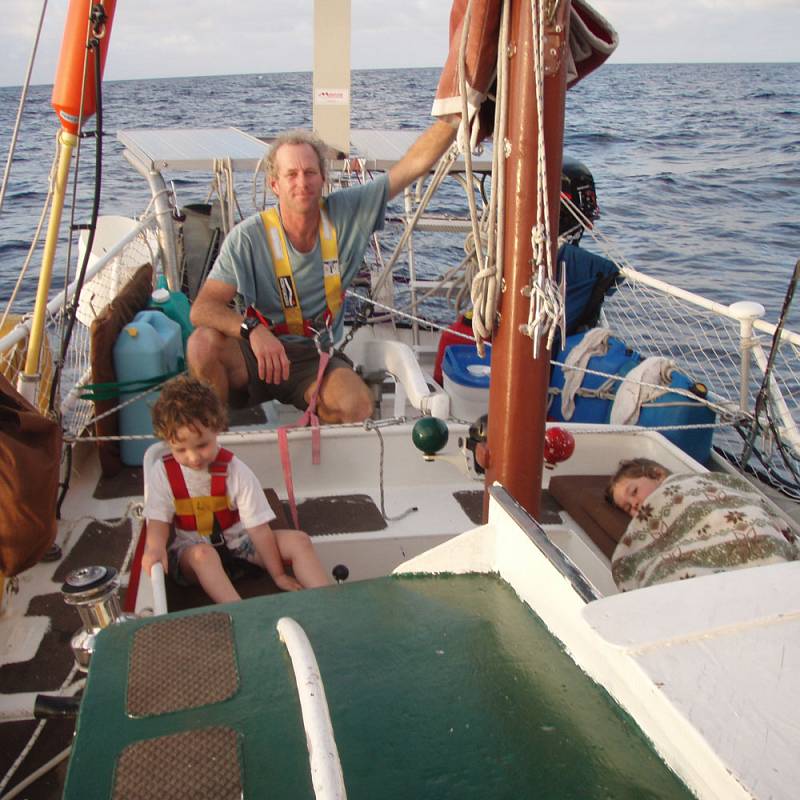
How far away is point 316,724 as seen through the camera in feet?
3.76

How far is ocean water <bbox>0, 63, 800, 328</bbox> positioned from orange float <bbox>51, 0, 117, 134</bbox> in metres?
5.70

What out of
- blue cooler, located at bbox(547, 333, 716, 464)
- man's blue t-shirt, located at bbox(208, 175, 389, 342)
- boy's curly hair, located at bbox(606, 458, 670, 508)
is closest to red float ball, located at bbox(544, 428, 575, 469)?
boy's curly hair, located at bbox(606, 458, 670, 508)

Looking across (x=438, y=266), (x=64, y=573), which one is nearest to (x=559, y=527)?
(x=64, y=573)

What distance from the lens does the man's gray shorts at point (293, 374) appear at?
3.88 m

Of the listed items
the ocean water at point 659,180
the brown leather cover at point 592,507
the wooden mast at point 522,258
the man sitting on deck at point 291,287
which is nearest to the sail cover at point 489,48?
the wooden mast at point 522,258

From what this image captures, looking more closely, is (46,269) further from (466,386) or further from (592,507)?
(466,386)

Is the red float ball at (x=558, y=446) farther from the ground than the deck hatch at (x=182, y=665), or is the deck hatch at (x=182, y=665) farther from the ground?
the deck hatch at (x=182, y=665)

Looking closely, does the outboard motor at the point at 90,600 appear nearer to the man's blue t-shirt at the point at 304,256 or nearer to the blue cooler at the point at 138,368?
the blue cooler at the point at 138,368

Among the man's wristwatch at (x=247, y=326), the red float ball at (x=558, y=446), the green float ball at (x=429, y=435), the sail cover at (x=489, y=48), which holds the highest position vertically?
the sail cover at (x=489, y=48)

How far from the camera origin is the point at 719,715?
111cm

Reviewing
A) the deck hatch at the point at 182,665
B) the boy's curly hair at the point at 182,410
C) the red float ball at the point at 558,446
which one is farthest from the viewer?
the red float ball at the point at 558,446

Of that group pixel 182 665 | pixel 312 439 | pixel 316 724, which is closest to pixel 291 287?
pixel 312 439

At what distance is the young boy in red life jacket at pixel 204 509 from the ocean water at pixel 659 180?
250 inches

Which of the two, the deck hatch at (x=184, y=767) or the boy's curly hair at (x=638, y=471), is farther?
the boy's curly hair at (x=638, y=471)
